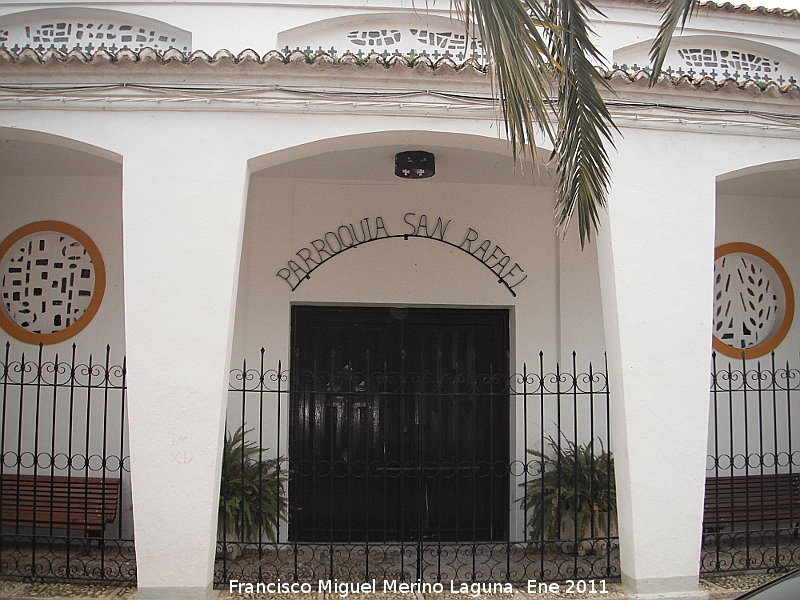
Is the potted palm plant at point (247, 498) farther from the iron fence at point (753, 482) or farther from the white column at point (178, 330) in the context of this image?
the iron fence at point (753, 482)

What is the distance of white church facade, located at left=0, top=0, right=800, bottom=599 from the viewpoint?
4727 mm

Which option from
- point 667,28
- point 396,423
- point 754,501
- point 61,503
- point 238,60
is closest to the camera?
point 667,28

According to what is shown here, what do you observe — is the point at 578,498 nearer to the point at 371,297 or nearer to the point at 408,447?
the point at 408,447

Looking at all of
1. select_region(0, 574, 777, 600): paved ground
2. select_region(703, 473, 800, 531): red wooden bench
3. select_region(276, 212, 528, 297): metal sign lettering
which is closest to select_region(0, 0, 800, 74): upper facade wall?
select_region(276, 212, 528, 297): metal sign lettering

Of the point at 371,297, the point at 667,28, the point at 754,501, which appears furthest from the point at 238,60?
the point at 754,501

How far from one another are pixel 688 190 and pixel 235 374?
4.20 m

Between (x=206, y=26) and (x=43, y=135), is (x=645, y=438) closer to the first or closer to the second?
(x=43, y=135)

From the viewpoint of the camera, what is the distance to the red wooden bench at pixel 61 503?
589cm

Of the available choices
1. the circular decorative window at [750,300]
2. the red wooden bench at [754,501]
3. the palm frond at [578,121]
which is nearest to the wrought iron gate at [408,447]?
the red wooden bench at [754,501]

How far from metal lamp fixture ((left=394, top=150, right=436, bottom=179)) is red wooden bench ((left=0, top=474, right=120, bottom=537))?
360 cm

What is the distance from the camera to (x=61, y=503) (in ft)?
19.8

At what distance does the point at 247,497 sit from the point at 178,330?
1.84m

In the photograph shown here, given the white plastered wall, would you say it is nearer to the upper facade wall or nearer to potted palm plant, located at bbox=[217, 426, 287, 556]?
potted palm plant, located at bbox=[217, 426, 287, 556]

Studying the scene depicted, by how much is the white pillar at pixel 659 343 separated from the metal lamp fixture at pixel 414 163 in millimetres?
1512
